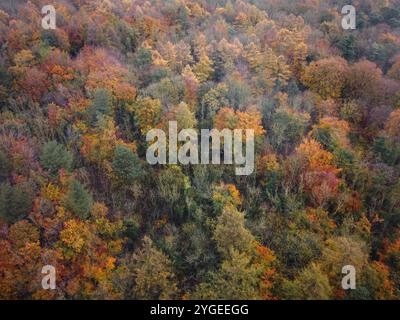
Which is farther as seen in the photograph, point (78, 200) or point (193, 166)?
point (193, 166)

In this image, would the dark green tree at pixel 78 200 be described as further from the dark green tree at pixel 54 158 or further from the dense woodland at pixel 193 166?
the dark green tree at pixel 54 158

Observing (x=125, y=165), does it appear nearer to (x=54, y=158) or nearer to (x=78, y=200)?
(x=78, y=200)

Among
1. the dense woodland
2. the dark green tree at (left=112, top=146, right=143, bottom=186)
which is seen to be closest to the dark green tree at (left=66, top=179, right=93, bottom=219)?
the dense woodland

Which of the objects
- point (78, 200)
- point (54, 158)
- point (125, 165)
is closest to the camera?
point (78, 200)

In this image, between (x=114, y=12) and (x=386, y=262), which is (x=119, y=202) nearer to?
(x=386, y=262)

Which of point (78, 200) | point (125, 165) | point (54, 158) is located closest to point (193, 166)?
point (125, 165)

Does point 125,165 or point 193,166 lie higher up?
point 125,165

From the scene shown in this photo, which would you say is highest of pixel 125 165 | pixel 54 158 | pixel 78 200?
pixel 54 158
